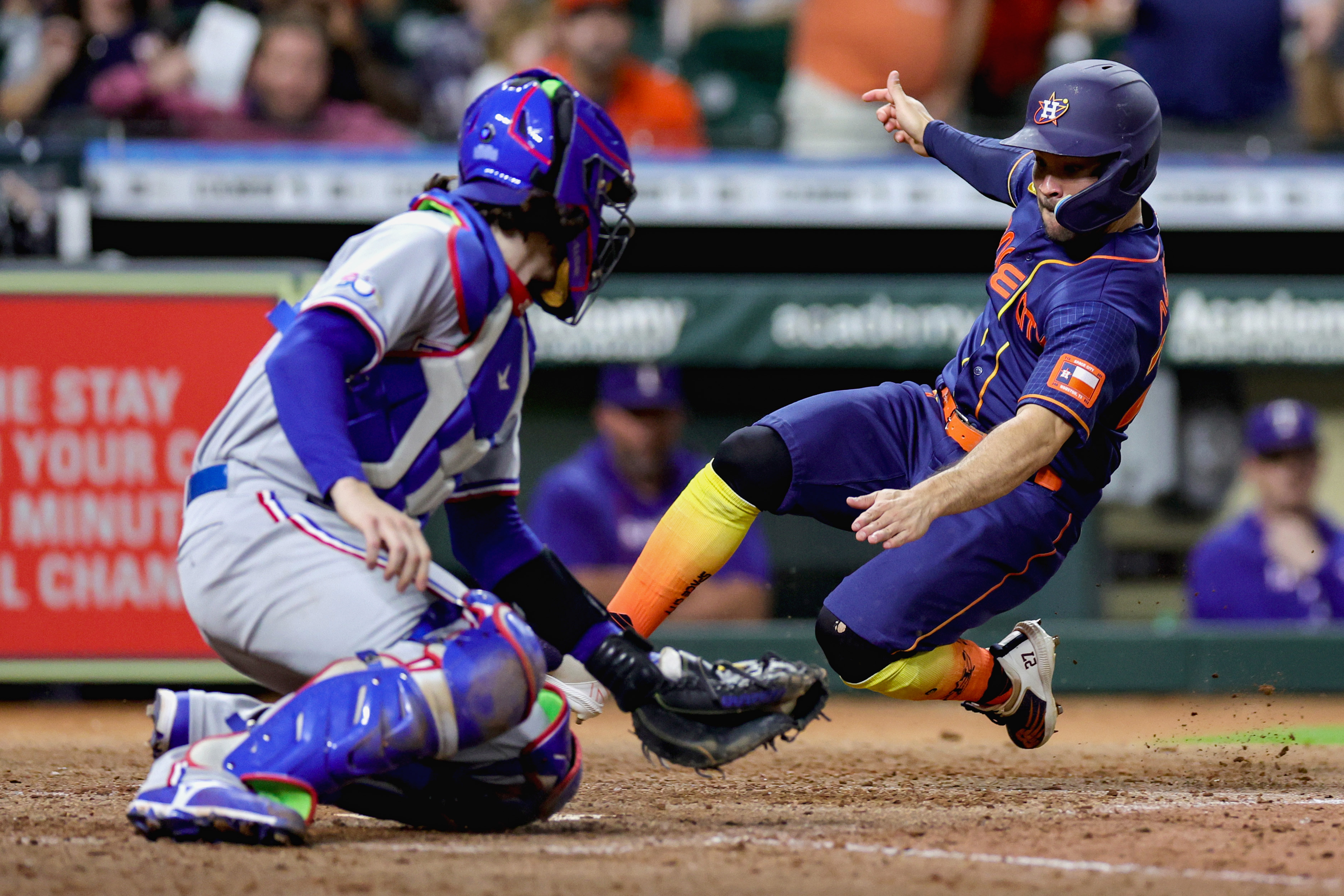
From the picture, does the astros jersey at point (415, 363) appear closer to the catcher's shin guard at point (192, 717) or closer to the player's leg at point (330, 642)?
the player's leg at point (330, 642)

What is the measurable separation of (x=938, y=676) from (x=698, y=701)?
1.04m

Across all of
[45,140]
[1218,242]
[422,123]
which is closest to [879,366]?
[1218,242]

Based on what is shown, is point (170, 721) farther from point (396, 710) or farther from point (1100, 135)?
point (1100, 135)

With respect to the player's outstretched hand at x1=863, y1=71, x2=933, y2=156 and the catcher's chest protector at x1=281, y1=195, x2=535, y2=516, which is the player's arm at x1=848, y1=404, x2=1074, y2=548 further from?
the player's outstretched hand at x1=863, y1=71, x2=933, y2=156

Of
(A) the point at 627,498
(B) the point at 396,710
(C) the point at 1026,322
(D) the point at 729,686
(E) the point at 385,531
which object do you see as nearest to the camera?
(E) the point at 385,531

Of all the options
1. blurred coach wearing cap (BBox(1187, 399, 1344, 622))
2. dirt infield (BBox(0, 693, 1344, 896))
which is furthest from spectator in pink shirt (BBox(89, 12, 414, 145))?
blurred coach wearing cap (BBox(1187, 399, 1344, 622))

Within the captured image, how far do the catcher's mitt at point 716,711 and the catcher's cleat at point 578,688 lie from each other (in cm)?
55

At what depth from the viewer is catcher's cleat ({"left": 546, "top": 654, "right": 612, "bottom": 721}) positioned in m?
4.25

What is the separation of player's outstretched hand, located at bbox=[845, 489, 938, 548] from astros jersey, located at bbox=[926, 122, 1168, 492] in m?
0.51

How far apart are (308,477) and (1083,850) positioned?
1.77 m

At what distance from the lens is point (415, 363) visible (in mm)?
3381

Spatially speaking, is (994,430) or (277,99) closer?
(994,430)

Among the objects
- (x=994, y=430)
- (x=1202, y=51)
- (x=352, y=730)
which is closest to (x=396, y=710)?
(x=352, y=730)

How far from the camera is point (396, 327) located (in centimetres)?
322
